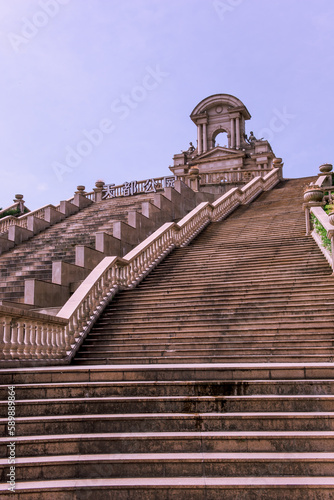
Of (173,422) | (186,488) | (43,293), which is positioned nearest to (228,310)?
(173,422)

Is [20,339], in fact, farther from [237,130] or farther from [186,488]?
[237,130]

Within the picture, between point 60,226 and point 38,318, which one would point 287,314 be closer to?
point 38,318

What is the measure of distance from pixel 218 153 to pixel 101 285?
32.7 metres

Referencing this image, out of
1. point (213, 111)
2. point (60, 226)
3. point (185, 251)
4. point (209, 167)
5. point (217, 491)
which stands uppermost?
point (213, 111)

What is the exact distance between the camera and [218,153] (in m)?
42.8

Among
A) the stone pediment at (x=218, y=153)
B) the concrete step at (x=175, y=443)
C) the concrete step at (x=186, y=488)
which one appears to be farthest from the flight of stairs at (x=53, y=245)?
the stone pediment at (x=218, y=153)

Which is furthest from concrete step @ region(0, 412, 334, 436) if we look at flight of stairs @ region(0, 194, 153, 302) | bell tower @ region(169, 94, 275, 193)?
bell tower @ region(169, 94, 275, 193)

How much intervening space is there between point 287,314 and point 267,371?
2.95m

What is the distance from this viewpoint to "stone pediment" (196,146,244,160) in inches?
1630

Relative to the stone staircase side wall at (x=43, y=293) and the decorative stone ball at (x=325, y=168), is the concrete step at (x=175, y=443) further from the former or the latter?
the decorative stone ball at (x=325, y=168)

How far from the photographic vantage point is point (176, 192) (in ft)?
74.0

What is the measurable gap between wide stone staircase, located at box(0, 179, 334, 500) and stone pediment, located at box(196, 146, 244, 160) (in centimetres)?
3205

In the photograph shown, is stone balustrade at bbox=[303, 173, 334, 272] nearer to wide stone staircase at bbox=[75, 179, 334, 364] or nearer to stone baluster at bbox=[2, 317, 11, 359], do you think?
wide stone staircase at bbox=[75, 179, 334, 364]

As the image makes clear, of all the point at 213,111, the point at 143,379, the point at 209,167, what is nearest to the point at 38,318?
the point at 143,379
